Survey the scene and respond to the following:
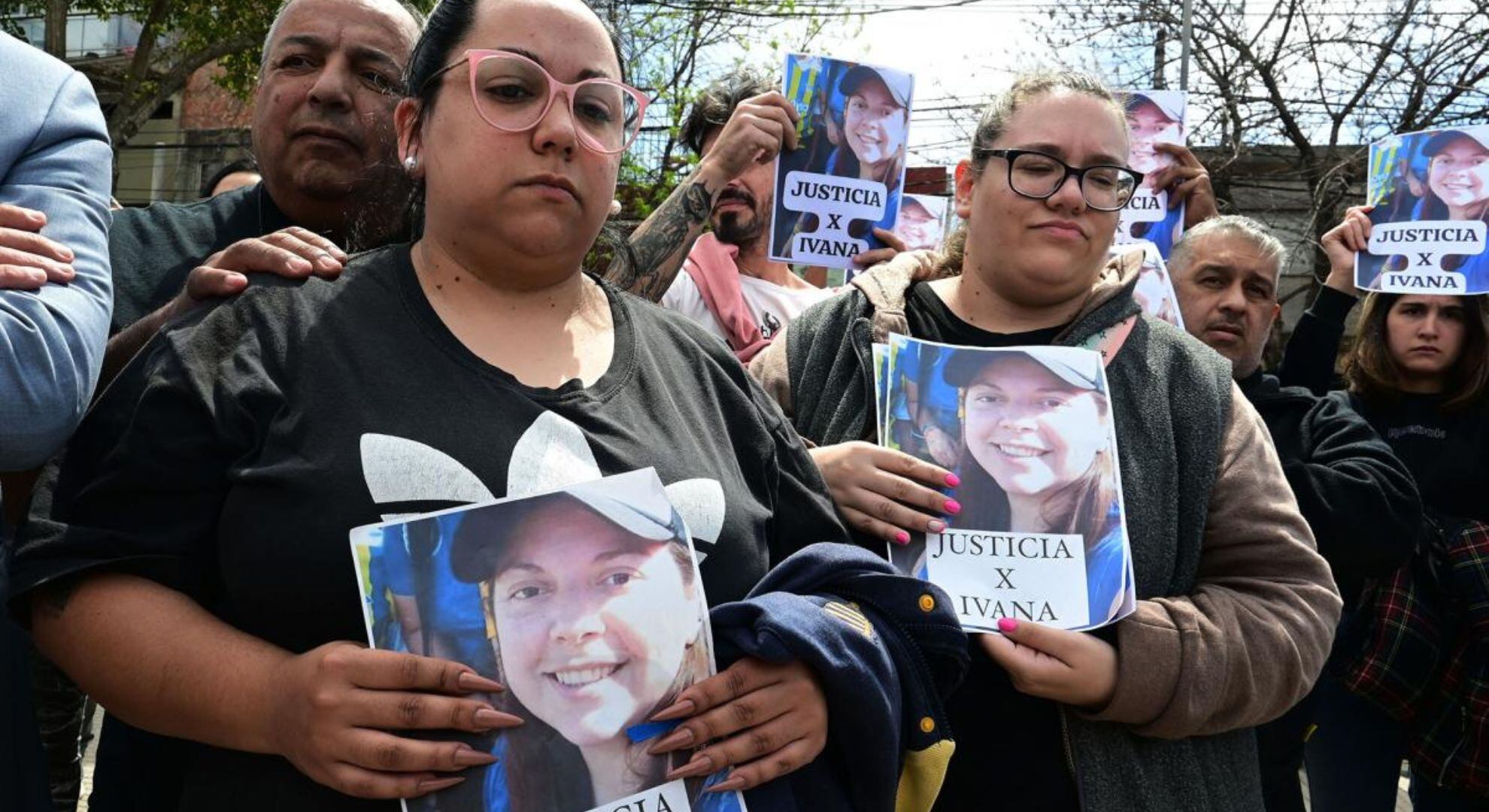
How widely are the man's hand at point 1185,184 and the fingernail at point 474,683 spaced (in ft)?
10.2

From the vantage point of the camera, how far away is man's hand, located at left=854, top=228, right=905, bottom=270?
11.7 feet

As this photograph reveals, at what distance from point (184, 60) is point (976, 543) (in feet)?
45.1

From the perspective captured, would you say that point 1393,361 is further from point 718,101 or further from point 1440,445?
point 718,101

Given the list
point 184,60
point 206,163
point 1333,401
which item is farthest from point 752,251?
point 206,163

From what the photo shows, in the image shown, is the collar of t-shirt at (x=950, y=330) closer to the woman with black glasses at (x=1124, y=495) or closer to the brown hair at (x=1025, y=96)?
the woman with black glasses at (x=1124, y=495)

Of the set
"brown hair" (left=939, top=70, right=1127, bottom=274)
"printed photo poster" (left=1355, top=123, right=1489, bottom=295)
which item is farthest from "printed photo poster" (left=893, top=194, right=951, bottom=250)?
"brown hair" (left=939, top=70, right=1127, bottom=274)

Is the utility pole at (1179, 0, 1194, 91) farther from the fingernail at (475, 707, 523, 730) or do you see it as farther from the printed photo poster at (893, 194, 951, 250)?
the fingernail at (475, 707, 523, 730)

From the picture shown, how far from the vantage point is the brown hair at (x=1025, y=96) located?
2.47 m

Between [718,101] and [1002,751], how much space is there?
213cm

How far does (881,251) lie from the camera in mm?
3576

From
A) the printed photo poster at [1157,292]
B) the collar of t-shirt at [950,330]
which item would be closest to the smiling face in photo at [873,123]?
the printed photo poster at [1157,292]

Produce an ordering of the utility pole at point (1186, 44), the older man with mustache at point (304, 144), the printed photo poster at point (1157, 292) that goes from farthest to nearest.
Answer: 1. the utility pole at point (1186, 44)
2. the printed photo poster at point (1157, 292)
3. the older man with mustache at point (304, 144)

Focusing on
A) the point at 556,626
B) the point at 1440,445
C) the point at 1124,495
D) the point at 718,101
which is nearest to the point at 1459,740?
the point at 1440,445

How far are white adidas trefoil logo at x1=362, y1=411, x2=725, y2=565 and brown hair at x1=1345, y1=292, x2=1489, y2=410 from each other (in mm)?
3214
